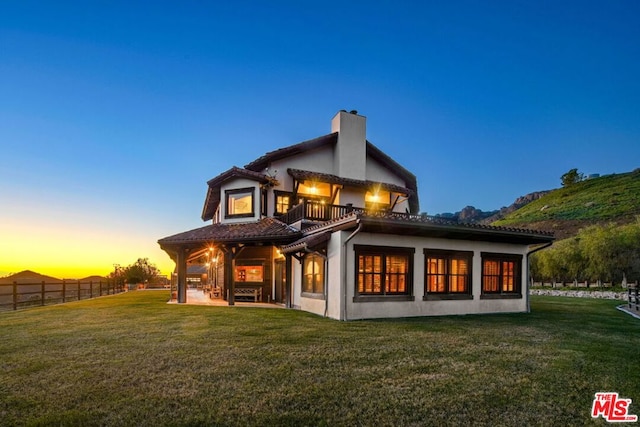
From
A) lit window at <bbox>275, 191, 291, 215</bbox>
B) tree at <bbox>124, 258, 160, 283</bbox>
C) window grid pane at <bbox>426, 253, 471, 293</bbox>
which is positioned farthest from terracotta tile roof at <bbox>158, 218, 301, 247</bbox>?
tree at <bbox>124, 258, 160, 283</bbox>

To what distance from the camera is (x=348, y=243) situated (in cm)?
1152

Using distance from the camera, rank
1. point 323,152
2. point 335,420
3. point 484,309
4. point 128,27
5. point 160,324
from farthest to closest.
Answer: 1. point 323,152
2. point 128,27
3. point 484,309
4. point 160,324
5. point 335,420

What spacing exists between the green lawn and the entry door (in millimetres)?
6172

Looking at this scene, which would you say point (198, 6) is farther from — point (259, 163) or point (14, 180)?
point (14, 180)

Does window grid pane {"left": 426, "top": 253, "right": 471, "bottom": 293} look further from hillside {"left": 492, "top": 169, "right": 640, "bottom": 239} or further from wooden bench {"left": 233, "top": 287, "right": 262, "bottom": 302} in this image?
hillside {"left": 492, "top": 169, "right": 640, "bottom": 239}

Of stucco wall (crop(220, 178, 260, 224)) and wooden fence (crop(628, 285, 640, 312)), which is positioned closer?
wooden fence (crop(628, 285, 640, 312))

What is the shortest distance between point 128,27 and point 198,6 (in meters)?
3.25

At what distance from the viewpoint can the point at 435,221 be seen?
39.6ft

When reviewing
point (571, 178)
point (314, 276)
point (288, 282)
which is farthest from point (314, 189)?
point (571, 178)

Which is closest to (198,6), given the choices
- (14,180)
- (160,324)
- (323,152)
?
(323,152)

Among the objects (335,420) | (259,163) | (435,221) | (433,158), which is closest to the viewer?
(335,420)

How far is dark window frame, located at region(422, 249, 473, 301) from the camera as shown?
1281 cm

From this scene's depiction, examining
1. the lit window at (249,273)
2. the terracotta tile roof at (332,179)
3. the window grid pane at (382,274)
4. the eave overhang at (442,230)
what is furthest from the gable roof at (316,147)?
the window grid pane at (382,274)

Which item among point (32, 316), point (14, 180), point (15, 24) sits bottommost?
point (32, 316)
